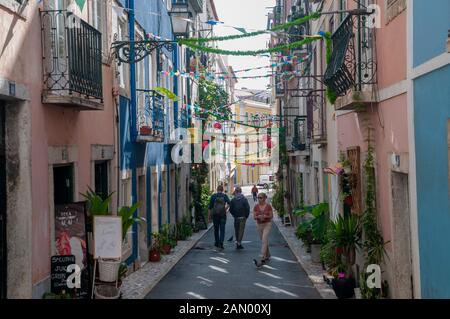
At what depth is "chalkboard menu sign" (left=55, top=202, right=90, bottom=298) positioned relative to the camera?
937 cm

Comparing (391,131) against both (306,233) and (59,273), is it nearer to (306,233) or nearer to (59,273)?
(59,273)

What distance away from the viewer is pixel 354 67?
1045cm

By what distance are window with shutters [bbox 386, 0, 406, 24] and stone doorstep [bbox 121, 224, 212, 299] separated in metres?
5.88

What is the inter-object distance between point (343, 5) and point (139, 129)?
512 centimetres

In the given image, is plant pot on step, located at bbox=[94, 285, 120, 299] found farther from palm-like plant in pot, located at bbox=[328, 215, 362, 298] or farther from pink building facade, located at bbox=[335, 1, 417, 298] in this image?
pink building facade, located at bbox=[335, 1, 417, 298]

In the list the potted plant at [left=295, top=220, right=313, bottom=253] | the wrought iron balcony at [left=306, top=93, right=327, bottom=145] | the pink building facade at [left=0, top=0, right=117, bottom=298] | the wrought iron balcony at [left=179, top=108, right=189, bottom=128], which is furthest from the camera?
the wrought iron balcony at [left=179, top=108, right=189, bottom=128]

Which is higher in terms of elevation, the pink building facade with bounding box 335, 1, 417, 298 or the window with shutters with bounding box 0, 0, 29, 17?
the window with shutters with bounding box 0, 0, 29, 17

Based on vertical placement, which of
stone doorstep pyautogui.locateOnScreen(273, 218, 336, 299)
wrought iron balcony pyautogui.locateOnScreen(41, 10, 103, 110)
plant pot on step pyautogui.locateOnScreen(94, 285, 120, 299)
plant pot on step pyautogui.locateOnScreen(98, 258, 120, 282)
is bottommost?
stone doorstep pyautogui.locateOnScreen(273, 218, 336, 299)

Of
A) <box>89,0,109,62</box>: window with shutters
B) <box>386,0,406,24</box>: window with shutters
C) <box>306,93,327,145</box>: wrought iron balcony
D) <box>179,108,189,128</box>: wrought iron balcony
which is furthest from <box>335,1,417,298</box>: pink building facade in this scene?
<box>179,108,189,128</box>: wrought iron balcony

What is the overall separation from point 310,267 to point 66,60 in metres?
7.87

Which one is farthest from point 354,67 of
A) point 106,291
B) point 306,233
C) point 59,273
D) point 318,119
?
point 318,119

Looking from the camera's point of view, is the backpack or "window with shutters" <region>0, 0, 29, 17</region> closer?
"window with shutters" <region>0, 0, 29, 17</region>
